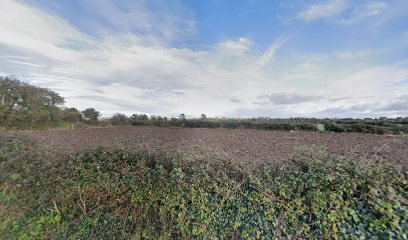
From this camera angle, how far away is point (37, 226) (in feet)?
9.82

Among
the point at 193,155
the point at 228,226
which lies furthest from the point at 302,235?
the point at 193,155

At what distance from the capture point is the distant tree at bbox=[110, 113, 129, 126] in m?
29.2

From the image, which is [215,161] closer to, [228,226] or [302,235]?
[228,226]

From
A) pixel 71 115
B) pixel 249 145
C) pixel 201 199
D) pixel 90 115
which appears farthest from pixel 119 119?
pixel 201 199

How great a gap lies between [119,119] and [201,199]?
101 ft

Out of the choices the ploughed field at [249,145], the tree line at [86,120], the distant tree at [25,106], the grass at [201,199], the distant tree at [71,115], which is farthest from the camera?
the distant tree at [71,115]

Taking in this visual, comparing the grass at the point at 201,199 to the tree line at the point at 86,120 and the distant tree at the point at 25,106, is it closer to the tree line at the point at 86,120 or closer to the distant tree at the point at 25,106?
the tree line at the point at 86,120

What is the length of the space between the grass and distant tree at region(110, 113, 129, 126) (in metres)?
27.6

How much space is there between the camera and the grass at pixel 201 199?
2043 millimetres

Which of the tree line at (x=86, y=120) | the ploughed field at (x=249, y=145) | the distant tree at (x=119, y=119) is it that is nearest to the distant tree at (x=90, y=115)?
the tree line at (x=86, y=120)

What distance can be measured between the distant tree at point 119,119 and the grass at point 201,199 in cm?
2762

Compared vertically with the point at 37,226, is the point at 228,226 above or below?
above

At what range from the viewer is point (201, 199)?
2414 mm

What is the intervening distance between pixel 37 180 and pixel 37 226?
86 cm
